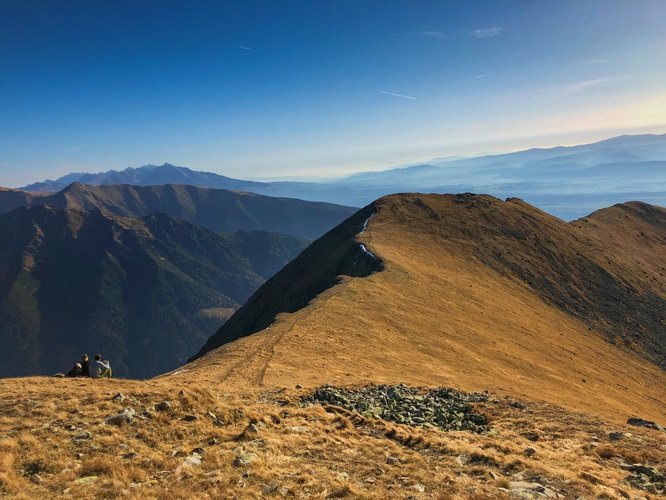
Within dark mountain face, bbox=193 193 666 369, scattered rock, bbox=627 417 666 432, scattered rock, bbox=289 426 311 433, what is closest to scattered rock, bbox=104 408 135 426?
scattered rock, bbox=289 426 311 433

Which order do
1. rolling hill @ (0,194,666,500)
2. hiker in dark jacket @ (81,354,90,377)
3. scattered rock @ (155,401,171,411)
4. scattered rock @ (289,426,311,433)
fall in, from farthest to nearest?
1. hiker in dark jacket @ (81,354,90,377)
2. scattered rock @ (289,426,311,433)
3. scattered rock @ (155,401,171,411)
4. rolling hill @ (0,194,666,500)

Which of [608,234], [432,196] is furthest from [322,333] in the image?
[608,234]

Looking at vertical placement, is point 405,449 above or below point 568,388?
above

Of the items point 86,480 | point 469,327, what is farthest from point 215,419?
point 469,327

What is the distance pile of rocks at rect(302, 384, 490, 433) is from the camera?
1991 centimetres

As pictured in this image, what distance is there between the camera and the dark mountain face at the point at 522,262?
206ft

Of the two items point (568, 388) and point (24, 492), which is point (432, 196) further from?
point (24, 492)

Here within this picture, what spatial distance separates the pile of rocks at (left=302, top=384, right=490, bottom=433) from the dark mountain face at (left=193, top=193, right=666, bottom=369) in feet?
111

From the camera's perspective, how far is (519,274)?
228 ft

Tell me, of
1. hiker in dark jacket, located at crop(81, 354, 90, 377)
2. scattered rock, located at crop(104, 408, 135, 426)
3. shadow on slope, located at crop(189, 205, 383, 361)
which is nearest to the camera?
scattered rock, located at crop(104, 408, 135, 426)

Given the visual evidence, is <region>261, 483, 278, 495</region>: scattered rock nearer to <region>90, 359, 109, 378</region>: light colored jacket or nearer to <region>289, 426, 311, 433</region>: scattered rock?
<region>289, 426, 311, 433</region>: scattered rock

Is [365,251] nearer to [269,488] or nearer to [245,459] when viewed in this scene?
[245,459]

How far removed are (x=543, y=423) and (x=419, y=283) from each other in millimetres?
32851

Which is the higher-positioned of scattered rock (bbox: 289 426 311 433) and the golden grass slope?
scattered rock (bbox: 289 426 311 433)
